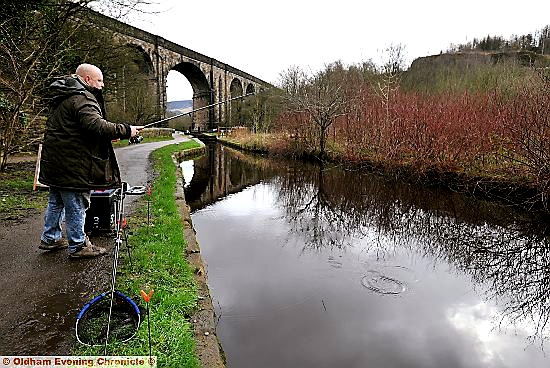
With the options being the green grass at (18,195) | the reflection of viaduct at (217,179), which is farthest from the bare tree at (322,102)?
the green grass at (18,195)

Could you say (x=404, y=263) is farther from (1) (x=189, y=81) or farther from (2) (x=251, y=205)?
(1) (x=189, y=81)

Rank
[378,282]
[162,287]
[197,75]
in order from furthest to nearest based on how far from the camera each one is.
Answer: [197,75] → [378,282] → [162,287]

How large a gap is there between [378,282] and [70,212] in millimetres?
3732

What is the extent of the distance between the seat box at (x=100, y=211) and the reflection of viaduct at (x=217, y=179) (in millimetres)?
4530

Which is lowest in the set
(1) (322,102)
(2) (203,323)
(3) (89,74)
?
(2) (203,323)

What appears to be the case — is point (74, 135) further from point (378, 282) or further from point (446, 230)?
point (446, 230)

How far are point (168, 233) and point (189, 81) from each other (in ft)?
162

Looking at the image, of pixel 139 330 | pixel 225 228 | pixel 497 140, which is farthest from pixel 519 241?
pixel 139 330

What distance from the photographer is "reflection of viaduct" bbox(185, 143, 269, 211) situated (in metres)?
10.7

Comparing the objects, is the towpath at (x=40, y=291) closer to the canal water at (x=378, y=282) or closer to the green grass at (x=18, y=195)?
the green grass at (x=18, y=195)

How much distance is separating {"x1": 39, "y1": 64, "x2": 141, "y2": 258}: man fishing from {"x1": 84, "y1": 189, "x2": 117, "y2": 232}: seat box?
0.64m

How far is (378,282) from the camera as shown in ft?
16.7

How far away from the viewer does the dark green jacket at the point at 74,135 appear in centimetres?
339

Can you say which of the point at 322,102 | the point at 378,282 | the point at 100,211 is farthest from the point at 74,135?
the point at 322,102
